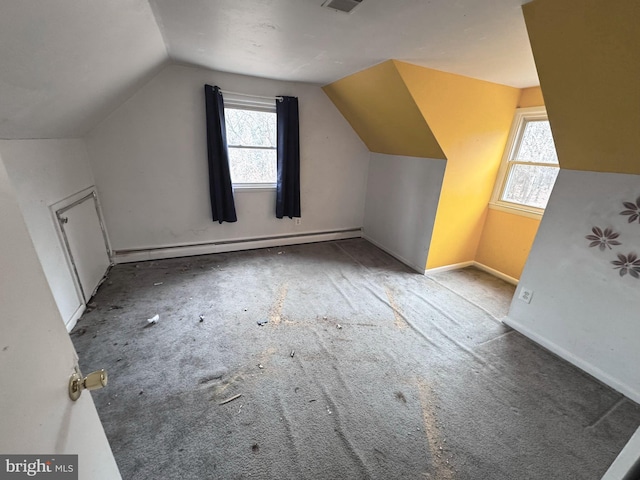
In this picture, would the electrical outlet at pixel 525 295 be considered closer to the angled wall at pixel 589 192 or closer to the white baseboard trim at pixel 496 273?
the angled wall at pixel 589 192

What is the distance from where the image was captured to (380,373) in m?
1.78

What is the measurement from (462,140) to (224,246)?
307 centimetres

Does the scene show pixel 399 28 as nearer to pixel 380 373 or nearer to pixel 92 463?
pixel 380 373

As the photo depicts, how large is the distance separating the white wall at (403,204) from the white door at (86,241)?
3.36 meters

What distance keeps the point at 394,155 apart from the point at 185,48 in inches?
98.9

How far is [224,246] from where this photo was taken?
11.4 ft

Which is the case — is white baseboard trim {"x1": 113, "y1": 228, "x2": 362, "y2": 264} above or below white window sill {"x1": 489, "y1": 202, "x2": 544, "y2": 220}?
below

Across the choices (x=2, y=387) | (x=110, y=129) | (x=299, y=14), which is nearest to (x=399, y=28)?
(x=299, y=14)

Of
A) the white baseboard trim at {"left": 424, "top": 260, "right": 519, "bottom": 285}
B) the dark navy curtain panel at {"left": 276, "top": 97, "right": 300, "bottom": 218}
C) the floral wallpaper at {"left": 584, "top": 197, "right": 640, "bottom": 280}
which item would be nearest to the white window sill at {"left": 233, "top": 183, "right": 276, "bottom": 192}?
the dark navy curtain panel at {"left": 276, "top": 97, "right": 300, "bottom": 218}

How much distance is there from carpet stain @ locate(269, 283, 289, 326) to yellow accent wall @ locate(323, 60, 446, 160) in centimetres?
212

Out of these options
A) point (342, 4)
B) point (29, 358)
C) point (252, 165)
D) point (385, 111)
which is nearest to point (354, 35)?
point (342, 4)

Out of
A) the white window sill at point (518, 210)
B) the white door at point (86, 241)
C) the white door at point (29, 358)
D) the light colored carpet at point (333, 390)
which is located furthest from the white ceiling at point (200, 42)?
the light colored carpet at point (333, 390)

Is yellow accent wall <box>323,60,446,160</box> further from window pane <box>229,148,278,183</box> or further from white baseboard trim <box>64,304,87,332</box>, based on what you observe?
white baseboard trim <box>64,304,87,332</box>

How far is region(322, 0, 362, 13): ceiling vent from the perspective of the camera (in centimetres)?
134
